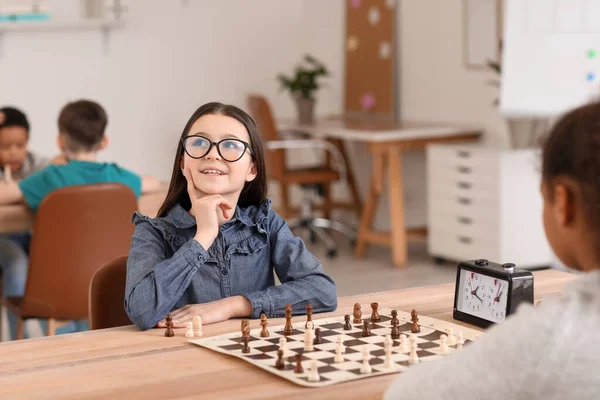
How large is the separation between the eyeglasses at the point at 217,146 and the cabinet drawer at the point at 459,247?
11.7ft

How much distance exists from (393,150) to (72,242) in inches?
113

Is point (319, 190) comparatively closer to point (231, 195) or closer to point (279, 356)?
point (231, 195)

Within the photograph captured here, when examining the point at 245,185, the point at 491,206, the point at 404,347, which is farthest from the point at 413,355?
the point at 491,206

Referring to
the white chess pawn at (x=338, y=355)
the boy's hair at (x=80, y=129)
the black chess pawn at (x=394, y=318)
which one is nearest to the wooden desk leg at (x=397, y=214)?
the boy's hair at (x=80, y=129)

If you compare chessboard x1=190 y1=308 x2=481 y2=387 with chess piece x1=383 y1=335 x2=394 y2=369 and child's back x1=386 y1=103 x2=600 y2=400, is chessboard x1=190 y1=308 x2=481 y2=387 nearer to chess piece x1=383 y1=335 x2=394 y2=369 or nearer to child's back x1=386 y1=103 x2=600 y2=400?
chess piece x1=383 y1=335 x2=394 y2=369

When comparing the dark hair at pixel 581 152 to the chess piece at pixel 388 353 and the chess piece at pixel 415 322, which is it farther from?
the chess piece at pixel 415 322

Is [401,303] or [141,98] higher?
[141,98]

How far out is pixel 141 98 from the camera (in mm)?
6793

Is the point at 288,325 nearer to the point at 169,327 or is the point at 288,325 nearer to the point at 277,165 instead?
the point at 169,327

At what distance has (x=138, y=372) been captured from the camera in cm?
148

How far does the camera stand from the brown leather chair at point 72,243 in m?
3.17

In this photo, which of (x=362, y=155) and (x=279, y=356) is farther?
(x=362, y=155)

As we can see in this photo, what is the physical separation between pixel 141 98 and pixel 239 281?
493cm

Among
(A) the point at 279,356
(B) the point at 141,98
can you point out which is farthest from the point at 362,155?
(A) the point at 279,356
